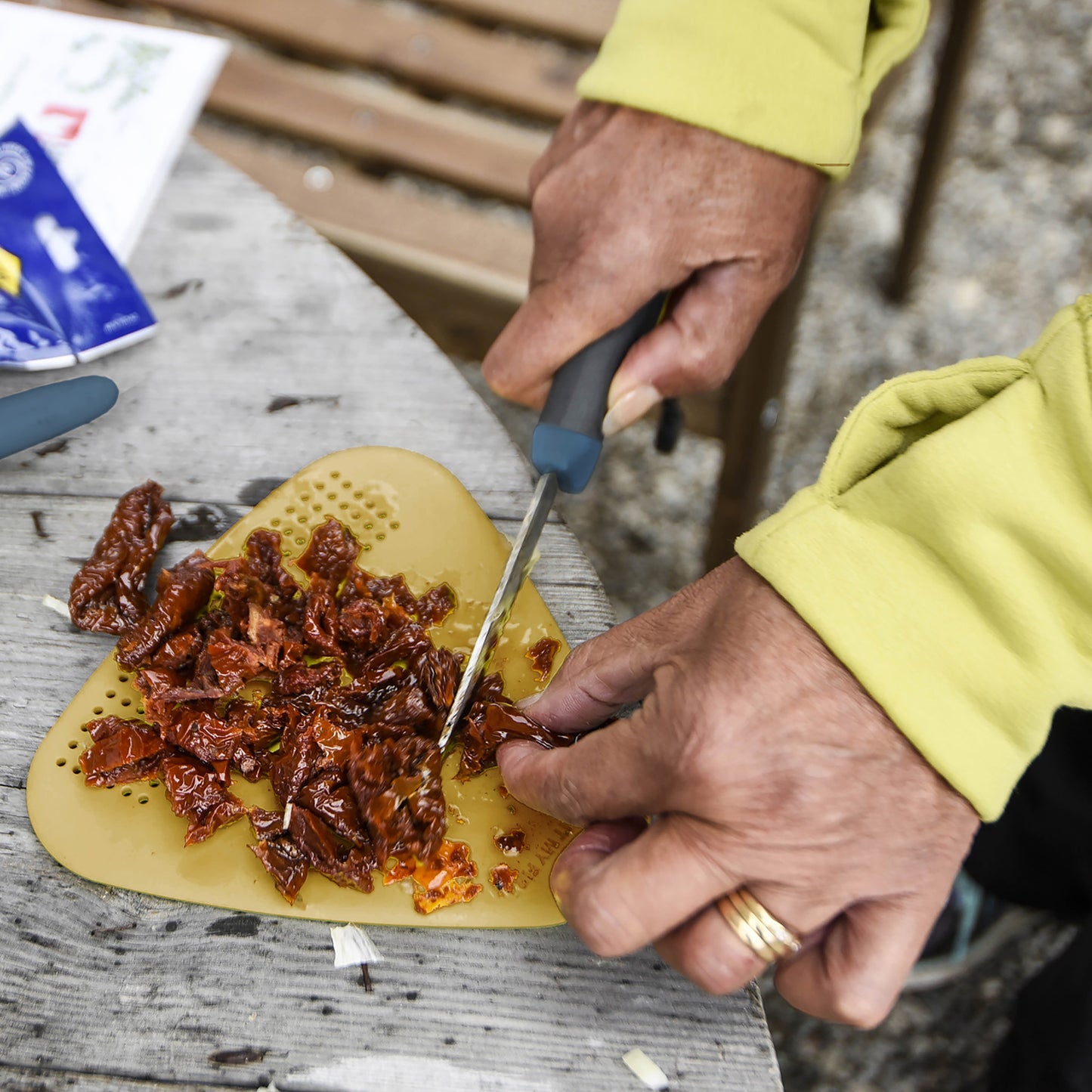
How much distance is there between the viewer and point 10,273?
2051mm

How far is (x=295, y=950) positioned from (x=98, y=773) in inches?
18.3

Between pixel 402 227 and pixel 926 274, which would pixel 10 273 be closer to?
pixel 402 227

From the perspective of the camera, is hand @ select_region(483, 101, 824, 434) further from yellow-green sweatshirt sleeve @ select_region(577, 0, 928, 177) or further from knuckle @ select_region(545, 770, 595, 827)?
knuckle @ select_region(545, 770, 595, 827)

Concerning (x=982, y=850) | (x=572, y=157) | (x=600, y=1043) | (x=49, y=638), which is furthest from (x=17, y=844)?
(x=982, y=850)

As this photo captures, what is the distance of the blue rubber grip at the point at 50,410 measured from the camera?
6.07 ft

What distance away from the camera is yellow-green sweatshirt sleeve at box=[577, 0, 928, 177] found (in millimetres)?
1773

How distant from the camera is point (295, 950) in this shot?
149 cm

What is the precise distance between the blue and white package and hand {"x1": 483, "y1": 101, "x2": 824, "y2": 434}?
35.7 inches

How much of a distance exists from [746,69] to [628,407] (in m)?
0.70

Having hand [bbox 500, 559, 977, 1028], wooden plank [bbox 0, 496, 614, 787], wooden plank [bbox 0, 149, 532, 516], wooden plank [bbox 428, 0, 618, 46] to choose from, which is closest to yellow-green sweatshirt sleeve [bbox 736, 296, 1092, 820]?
hand [bbox 500, 559, 977, 1028]

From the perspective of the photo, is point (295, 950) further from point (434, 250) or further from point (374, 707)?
point (434, 250)

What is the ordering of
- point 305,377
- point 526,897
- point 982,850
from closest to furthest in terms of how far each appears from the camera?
point 526,897, point 305,377, point 982,850

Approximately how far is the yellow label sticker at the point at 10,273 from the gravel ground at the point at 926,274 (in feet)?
7.12

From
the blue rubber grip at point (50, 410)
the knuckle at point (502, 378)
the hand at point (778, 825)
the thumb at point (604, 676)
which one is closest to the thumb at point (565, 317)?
the knuckle at point (502, 378)
